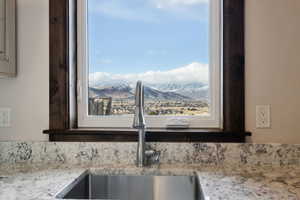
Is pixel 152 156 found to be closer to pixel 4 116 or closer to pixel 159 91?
pixel 159 91

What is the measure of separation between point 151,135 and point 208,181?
1.30 feet

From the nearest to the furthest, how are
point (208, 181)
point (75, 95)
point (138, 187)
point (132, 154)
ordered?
point (208, 181), point (138, 187), point (132, 154), point (75, 95)

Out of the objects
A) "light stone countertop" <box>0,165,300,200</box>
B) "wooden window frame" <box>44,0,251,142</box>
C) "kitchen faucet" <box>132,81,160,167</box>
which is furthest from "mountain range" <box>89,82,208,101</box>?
"light stone countertop" <box>0,165,300,200</box>

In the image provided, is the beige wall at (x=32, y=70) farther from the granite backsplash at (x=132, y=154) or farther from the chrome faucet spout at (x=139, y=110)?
the chrome faucet spout at (x=139, y=110)

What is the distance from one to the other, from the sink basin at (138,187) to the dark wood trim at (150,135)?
200 millimetres

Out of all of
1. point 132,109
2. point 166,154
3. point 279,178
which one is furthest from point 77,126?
point 279,178

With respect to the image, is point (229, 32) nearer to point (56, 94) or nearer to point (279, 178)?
point (279, 178)

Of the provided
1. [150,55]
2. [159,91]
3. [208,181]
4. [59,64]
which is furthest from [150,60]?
[208,181]

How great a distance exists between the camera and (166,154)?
134 centimetres

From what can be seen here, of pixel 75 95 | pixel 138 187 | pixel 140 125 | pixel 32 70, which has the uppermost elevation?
pixel 32 70

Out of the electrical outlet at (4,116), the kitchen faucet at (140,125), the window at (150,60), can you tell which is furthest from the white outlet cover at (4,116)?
the kitchen faucet at (140,125)

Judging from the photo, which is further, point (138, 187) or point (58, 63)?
point (58, 63)

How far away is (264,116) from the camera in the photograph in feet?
4.33

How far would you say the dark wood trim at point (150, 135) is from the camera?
133 cm
